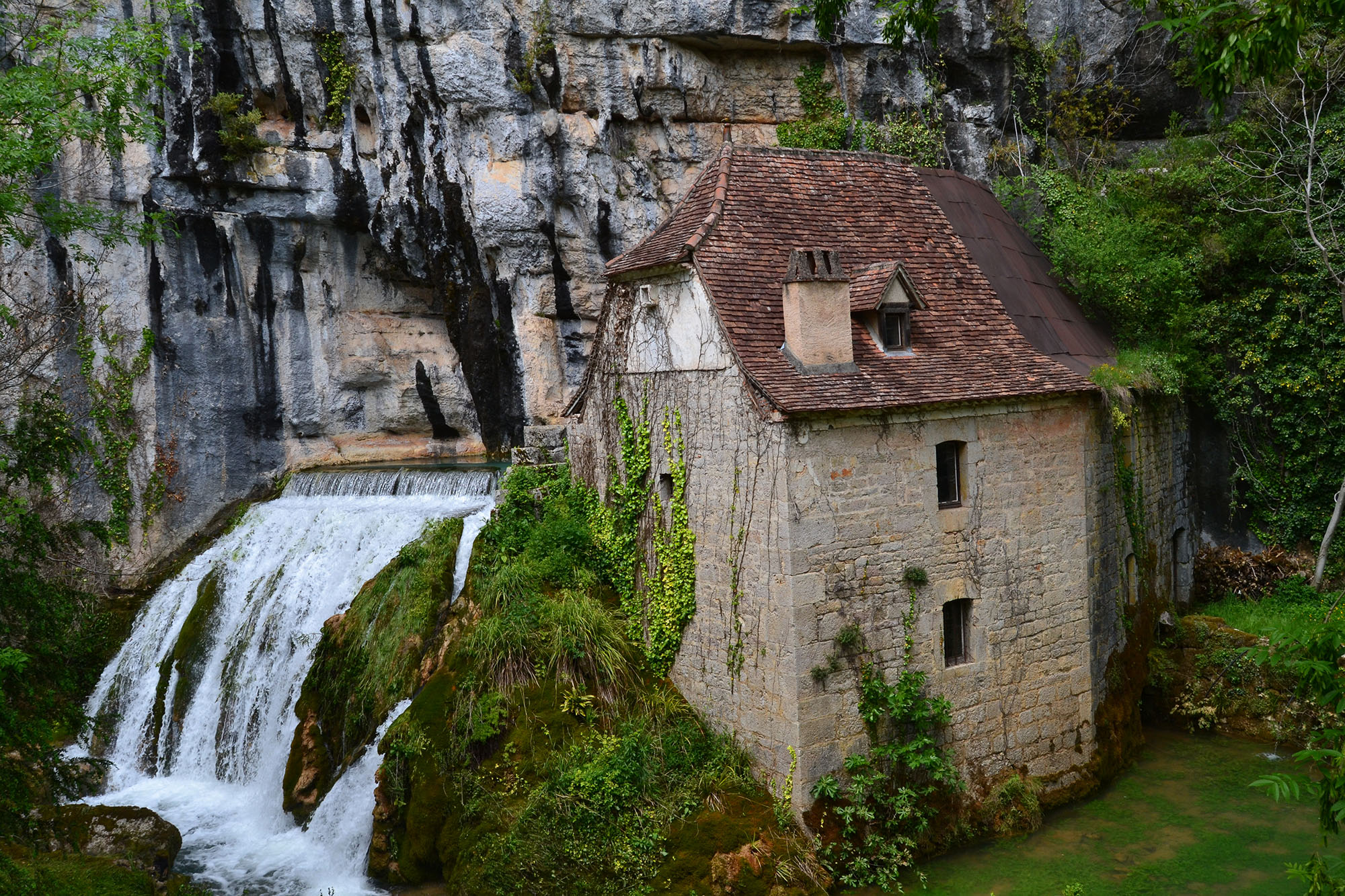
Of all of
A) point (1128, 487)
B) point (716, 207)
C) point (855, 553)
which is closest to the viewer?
point (855, 553)

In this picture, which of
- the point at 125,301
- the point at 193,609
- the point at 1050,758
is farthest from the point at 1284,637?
the point at 125,301

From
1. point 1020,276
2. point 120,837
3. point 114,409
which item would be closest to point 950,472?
point 1020,276

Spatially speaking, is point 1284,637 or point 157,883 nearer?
point 1284,637

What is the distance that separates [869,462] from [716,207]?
13.2ft

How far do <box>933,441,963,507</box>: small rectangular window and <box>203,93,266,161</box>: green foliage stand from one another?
53.6ft

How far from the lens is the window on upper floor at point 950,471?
12.3 meters

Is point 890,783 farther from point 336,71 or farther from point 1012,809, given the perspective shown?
point 336,71

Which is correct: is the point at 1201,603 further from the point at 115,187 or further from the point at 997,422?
the point at 115,187

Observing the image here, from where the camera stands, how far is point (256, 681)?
15164 mm

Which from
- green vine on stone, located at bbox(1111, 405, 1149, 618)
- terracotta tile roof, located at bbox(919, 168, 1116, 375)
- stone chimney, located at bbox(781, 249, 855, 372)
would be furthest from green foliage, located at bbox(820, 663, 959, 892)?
terracotta tile roof, located at bbox(919, 168, 1116, 375)

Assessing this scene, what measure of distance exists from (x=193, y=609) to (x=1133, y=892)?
50.2 ft

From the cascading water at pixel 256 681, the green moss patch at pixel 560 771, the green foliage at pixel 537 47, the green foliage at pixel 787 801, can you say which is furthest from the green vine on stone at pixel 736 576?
the green foliage at pixel 537 47

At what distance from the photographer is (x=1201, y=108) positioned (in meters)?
21.0

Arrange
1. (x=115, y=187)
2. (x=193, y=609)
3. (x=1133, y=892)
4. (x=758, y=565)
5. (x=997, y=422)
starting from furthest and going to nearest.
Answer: (x=115, y=187) < (x=193, y=609) < (x=997, y=422) < (x=758, y=565) < (x=1133, y=892)
